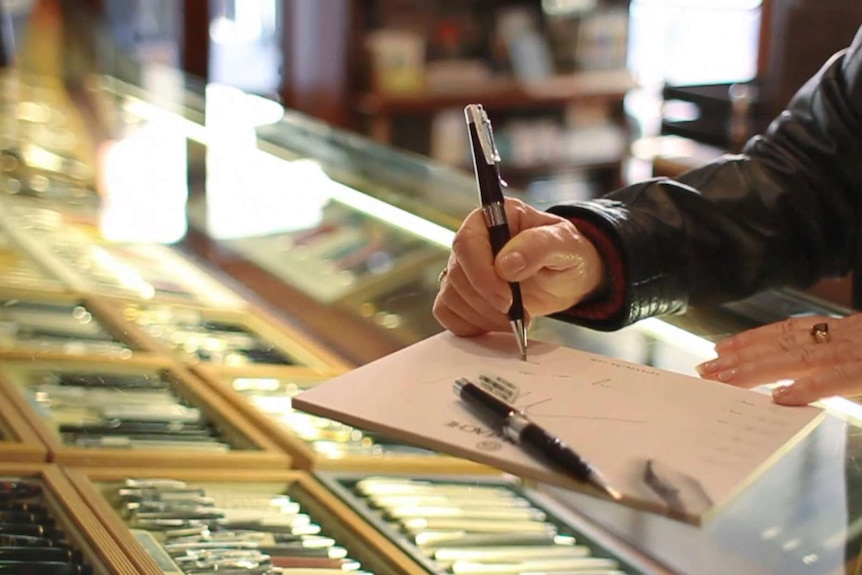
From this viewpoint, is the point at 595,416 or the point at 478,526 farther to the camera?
the point at 478,526

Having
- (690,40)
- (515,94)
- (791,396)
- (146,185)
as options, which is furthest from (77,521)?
(690,40)

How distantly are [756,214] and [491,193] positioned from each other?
1.06 feet

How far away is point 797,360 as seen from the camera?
86 cm

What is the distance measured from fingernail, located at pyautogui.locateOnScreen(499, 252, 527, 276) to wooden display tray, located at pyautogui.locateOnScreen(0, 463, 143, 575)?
13.3 inches

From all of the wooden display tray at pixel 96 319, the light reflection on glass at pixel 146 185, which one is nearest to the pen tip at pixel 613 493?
the wooden display tray at pixel 96 319

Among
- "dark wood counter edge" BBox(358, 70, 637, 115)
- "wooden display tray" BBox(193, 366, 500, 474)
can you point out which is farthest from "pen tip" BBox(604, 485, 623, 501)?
"dark wood counter edge" BBox(358, 70, 637, 115)

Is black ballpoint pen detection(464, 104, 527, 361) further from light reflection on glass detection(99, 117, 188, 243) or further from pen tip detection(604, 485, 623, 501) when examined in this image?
light reflection on glass detection(99, 117, 188, 243)

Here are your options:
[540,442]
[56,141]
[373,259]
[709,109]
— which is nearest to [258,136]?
[56,141]

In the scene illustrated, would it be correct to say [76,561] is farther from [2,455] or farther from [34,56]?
[34,56]

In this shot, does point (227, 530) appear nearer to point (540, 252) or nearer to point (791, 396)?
point (540, 252)

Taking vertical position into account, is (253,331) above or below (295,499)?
above

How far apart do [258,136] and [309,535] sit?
119 cm

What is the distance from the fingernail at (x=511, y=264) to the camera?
2.89ft

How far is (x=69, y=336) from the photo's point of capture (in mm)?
1343
